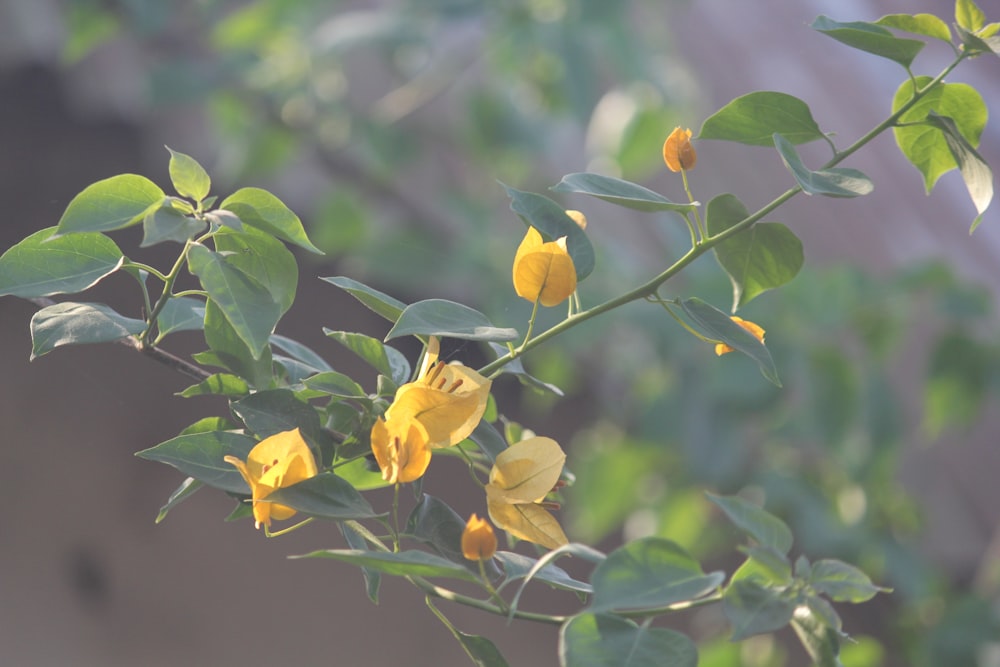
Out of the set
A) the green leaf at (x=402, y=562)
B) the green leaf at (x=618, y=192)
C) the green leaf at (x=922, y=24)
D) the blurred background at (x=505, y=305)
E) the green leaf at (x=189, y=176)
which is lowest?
the blurred background at (x=505, y=305)

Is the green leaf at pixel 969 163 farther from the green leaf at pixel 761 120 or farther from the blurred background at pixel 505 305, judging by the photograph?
the blurred background at pixel 505 305

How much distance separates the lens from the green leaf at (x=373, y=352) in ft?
0.83

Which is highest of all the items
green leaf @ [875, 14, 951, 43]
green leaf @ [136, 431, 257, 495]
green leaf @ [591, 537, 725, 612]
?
A: green leaf @ [875, 14, 951, 43]

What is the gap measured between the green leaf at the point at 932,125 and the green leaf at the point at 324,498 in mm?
168

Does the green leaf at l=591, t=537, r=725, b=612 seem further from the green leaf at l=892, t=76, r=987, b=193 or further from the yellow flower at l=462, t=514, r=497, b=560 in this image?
the green leaf at l=892, t=76, r=987, b=193

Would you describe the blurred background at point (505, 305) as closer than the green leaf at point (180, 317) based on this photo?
No

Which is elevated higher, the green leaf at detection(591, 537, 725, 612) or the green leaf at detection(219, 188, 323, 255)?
the green leaf at detection(219, 188, 323, 255)

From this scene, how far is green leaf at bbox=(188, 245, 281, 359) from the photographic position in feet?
0.72

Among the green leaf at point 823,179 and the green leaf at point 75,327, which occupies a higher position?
the green leaf at point 823,179

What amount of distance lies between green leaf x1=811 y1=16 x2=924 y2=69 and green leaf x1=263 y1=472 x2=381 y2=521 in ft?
0.50

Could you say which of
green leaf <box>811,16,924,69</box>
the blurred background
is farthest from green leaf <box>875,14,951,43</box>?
the blurred background

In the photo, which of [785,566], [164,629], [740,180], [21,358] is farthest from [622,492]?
[785,566]

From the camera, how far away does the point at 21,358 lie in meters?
0.86

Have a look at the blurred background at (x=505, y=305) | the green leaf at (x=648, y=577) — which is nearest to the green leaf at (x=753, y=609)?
the green leaf at (x=648, y=577)
